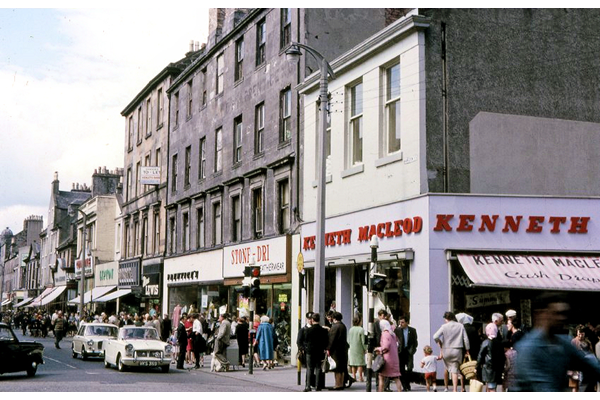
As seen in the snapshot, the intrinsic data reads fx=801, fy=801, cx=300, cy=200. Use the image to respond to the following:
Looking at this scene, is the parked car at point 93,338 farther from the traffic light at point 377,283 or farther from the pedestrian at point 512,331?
the pedestrian at point 512,331

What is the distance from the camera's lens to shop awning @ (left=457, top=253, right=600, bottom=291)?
18.5 m

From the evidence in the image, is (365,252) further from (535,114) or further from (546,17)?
(546,17)

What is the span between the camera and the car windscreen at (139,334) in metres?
24.2

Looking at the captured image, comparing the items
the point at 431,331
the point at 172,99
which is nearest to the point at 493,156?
the point at 431,331

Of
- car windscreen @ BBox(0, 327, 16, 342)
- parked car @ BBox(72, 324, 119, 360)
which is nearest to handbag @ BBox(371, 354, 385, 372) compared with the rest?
car windscreen @ BBox(0, 327, 16, 342)

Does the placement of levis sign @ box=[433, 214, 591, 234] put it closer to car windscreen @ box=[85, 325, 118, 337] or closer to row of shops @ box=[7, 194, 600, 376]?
row of shops @ box=[7, 194, 600, 376]

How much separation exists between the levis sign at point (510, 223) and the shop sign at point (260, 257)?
8547mm

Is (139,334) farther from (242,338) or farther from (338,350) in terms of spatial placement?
(338,350)

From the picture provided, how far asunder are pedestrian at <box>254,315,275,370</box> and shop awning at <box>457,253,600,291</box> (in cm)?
752

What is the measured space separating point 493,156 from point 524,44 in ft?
11.5

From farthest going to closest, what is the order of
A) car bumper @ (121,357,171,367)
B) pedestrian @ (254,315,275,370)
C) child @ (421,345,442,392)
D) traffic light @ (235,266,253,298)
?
pedestrian @ (254,315,275,370)
car bumper @ (121,357,171,367)
traffic light @ (235,266,253,298)
child @ (421,345,442,392)

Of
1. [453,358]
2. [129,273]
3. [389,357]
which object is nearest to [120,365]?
[389,357]

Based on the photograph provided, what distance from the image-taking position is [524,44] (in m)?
22.1

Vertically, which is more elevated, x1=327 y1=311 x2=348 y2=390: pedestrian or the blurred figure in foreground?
the blurred figure in foreground
